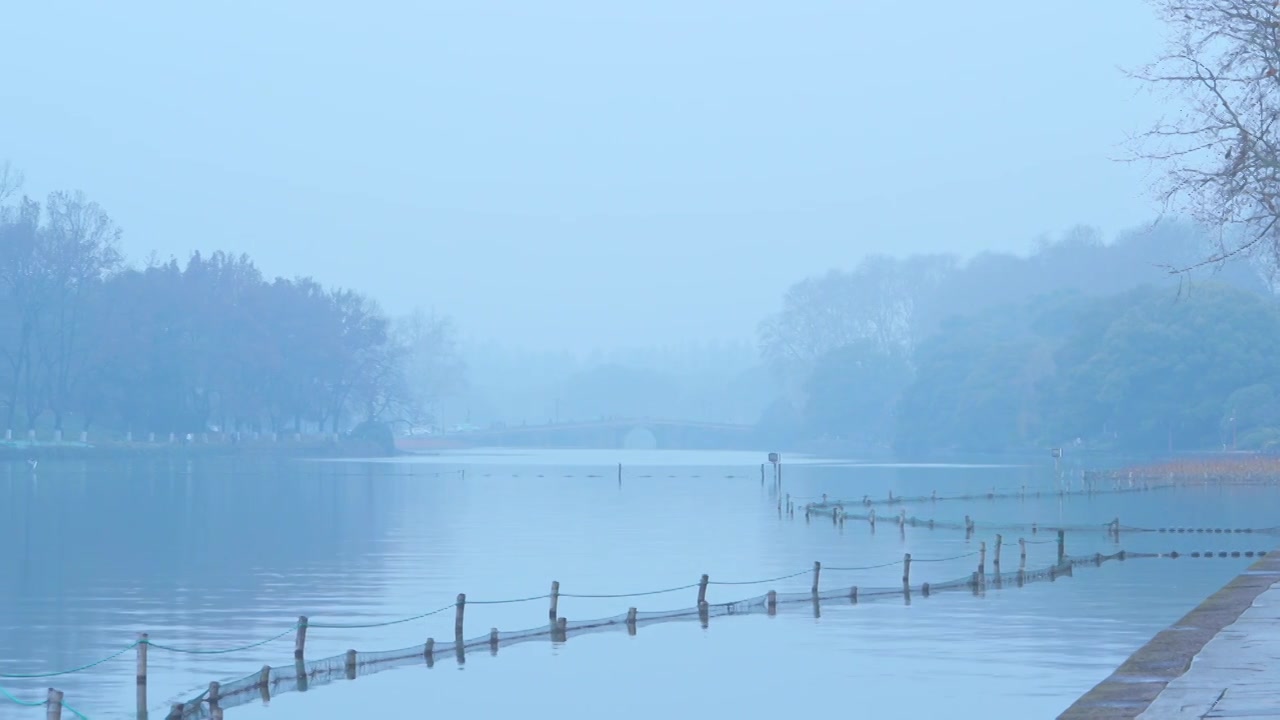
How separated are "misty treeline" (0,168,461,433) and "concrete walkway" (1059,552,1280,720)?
10806cm

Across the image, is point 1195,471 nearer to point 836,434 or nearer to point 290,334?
point 290,334

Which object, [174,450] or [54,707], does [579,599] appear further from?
[174,450]

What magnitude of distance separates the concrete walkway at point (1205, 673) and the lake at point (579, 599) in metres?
2.15

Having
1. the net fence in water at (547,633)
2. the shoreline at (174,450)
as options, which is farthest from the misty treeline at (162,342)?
the net fence in water at (547,633)

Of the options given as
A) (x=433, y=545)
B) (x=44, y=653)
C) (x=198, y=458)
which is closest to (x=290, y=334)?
(x=198, y=458)

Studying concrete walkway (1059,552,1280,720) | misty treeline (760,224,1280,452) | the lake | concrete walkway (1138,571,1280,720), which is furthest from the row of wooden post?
misty treeline (760,224,1280,452)

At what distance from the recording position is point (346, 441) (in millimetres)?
159125

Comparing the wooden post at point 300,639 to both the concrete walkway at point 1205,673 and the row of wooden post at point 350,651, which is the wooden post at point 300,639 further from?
the concrete walkway at point 1205,673

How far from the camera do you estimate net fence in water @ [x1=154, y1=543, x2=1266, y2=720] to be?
86.5 ft

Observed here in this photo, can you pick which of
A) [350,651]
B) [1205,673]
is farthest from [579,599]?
[1205,673]

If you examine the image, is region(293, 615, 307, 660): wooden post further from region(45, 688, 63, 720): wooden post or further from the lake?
region(45, 688, 63, 720): wooden post

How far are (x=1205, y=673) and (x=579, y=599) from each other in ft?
72.6

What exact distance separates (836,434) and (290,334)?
6326cm

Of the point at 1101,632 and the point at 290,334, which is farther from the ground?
the point at 290,334
